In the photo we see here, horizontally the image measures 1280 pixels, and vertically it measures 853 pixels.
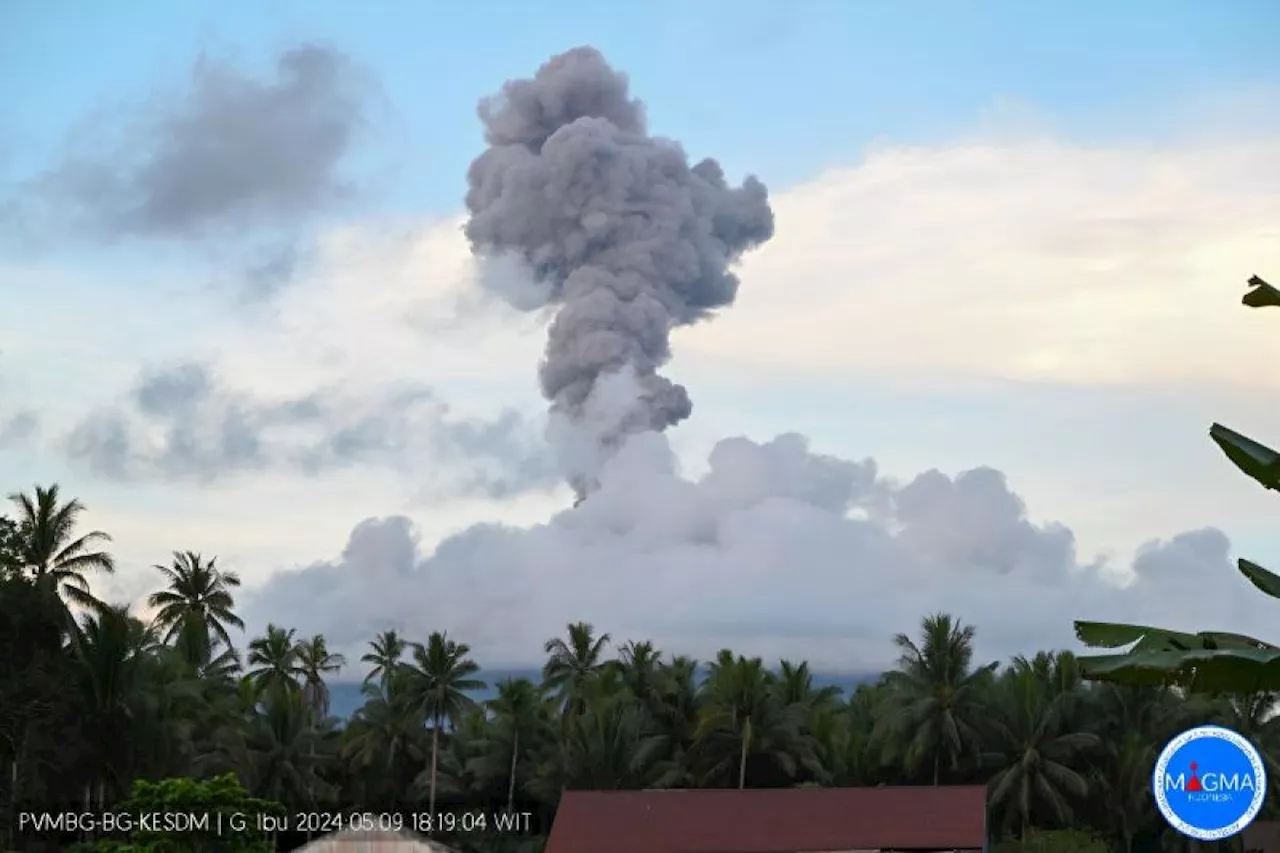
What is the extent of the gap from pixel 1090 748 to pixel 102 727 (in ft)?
139

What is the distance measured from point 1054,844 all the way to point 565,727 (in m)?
24.7

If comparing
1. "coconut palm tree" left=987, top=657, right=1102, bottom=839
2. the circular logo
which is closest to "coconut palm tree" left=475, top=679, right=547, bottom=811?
"coconut palm tree" left=987, top=657, right=1102, bottom=839

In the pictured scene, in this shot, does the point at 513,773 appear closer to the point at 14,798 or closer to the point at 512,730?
the point at 512,730

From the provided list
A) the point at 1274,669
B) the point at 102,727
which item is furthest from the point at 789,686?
the point at 1274,669

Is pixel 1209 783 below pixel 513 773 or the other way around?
below

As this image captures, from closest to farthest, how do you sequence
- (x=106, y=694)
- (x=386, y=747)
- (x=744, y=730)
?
1. (x=106, y=694)
2. (x=744, y=730)
3. (x=386, y=747)

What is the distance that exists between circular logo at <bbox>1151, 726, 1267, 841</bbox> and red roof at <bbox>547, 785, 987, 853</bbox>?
3613cm

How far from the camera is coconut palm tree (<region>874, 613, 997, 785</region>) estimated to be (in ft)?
246

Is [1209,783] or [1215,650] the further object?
[1209,783]

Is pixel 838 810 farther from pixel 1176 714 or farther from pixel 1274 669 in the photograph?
pixel 1274 669

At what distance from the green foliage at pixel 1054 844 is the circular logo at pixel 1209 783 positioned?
46897 millimetres

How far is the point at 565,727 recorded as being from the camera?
80000mm

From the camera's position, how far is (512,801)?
269ft

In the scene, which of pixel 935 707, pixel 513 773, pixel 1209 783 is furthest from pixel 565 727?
pixel 1209 783
